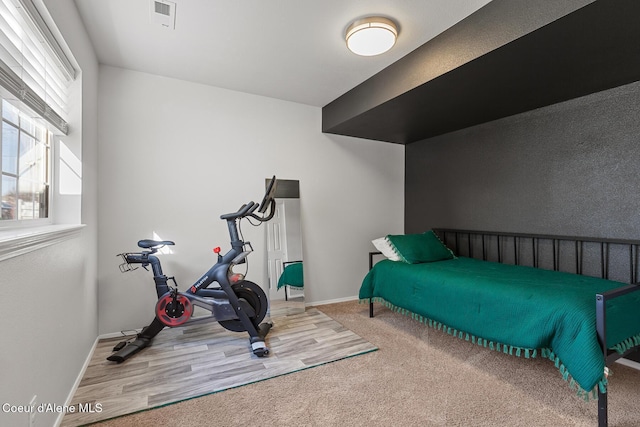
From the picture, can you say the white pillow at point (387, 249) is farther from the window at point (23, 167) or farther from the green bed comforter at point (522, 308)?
the window at point (23, 167)

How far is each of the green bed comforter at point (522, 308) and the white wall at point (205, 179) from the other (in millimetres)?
1135

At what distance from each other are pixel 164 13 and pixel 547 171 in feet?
10.8

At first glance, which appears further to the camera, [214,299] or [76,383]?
[214,299]

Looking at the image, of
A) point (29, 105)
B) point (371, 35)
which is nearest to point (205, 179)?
point (29, 105)

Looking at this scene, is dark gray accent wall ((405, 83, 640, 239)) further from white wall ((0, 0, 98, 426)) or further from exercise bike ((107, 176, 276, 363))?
white wall ((0, 0, 98, 426))

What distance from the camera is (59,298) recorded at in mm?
1564

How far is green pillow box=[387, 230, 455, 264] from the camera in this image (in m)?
3.01

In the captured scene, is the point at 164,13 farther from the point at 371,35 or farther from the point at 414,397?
the point at 414,397

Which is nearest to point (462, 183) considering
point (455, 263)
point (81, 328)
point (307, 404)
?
point (455, 263)

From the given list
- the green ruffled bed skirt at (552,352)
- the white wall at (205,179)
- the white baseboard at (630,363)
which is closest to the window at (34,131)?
the white wall at (205,179)

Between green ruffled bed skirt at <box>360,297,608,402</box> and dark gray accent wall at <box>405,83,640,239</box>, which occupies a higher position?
dark gray accent wall at <box>405,83,640,239</box>

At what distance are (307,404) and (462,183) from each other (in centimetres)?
284

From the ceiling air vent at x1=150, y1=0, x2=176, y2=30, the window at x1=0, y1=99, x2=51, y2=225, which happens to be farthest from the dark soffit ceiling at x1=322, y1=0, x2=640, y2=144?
the window at x1=0, y1=99, x2=51, y2=225

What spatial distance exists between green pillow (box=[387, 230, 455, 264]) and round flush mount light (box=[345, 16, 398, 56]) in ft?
5.98
